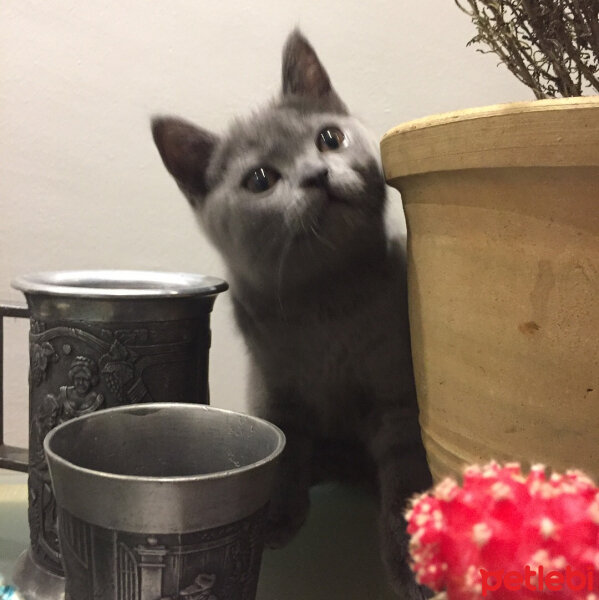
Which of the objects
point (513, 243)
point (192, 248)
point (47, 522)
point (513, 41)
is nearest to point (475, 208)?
point (513, 243)

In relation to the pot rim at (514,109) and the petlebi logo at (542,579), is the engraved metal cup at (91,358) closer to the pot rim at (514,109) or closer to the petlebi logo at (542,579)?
the pot rim at (514,109)

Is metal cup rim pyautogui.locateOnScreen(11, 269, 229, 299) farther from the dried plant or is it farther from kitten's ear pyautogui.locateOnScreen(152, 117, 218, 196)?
the dried plant

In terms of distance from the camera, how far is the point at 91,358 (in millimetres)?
557

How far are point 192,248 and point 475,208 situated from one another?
2.15ft

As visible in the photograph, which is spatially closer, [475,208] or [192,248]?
[475,208]

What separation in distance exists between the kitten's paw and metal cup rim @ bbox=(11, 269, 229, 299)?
0.24 meters

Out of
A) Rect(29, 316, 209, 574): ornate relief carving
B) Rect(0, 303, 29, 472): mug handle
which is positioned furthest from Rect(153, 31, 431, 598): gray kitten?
Rect(0, 303, 29, 472): mug handle

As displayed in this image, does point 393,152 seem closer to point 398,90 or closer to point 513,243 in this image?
point 513,243

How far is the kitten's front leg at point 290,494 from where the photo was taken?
0.62 metres

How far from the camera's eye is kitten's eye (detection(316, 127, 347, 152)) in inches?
24.7

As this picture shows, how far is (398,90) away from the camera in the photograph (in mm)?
901

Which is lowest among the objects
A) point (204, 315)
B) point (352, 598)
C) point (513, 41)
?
point (352, 598)

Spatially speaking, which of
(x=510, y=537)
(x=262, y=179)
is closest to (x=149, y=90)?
(x=262, y=179)

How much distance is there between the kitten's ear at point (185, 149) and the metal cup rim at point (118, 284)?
114mm
